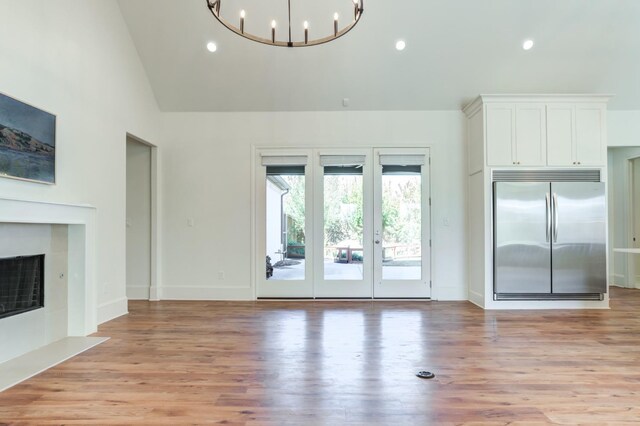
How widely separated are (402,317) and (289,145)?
3.03 metres

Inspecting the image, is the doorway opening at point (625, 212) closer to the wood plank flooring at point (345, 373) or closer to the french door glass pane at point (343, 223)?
the wood plank flooring at point (345, 373)

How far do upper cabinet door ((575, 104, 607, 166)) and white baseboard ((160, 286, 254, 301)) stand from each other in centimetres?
516

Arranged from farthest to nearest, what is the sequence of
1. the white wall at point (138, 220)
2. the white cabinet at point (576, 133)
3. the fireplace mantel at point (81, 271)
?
the white wall at point (138, 220) → the white cabinet at point (576, 133) → the fireplace mantel at point (81, 271)

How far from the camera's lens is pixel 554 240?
460 cm

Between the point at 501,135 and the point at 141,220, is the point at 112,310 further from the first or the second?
the point at 501,135

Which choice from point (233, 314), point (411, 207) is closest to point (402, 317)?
point (411, 207)

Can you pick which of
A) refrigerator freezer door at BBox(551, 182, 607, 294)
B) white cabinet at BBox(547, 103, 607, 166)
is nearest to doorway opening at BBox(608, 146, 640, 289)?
refrigerator freezer door at BBox(551, 182, 607, 294)

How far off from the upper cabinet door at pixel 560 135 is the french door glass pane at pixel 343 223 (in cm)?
266

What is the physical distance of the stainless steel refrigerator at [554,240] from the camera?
4613mm

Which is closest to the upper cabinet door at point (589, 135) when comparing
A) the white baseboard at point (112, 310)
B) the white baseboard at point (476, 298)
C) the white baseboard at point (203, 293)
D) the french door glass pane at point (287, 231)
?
the white baseboard at point (476, 298)

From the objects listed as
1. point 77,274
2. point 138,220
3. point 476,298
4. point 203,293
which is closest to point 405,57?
point 476,298

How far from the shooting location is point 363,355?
308cm

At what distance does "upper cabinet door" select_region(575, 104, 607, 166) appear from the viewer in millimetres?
4691

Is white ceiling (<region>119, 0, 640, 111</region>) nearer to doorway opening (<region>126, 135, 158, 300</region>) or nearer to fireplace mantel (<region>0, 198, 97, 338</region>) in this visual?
doorway opening (<region>126, 135, 158, 300</region>)
